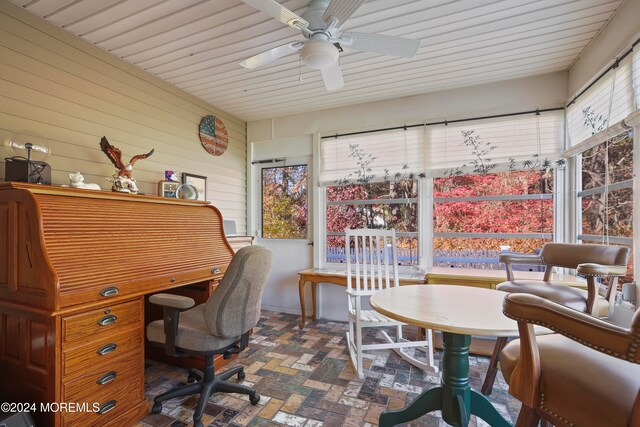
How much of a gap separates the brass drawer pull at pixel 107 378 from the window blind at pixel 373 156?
9.08 feet

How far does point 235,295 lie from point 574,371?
5.24 ft

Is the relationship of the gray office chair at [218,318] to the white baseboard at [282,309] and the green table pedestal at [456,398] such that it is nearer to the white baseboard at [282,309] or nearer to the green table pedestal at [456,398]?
the green table pedestal at [456,398]

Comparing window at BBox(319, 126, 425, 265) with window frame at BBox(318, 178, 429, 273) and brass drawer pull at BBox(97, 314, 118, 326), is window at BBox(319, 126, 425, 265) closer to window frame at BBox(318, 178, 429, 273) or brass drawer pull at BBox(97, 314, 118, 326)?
window frame at BBox(318, 178, 429, 273)

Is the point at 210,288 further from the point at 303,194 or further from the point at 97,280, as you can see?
the point at 303,194

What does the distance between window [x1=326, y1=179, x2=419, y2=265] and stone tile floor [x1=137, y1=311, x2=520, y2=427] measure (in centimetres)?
114

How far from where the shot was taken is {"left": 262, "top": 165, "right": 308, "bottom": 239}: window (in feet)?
12.9

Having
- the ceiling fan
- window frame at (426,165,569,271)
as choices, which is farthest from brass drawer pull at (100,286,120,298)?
window frame at (426,165,569,271)

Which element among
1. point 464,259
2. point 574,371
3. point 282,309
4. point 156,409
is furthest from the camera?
point 282,309

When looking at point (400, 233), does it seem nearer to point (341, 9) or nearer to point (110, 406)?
point (341, 9)

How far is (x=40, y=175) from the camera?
1.77 metres

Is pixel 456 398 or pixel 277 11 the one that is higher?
pixel 277 11

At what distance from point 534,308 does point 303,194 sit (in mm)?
3186

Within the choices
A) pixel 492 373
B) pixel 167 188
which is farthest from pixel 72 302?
pixel 492 373

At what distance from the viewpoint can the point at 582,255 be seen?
2.04 m
